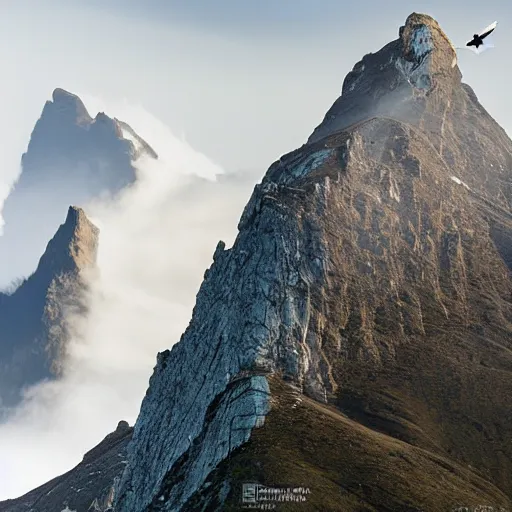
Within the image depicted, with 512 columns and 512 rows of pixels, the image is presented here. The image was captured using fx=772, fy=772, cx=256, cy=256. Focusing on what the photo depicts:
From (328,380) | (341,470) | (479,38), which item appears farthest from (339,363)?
(479,38)

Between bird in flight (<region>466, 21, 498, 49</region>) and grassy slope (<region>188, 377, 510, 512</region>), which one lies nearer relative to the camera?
bird in flight (<region>466, 21, 498, 49</region>)

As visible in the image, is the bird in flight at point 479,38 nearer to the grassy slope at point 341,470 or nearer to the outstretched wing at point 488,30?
the outstretched wing at point 488,30

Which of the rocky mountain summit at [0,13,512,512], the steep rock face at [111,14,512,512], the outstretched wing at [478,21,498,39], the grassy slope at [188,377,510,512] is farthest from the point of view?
the steep rock face at [111,14,512,512]

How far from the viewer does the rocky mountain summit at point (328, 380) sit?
12669 centimetres

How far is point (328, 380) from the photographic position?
16112cm

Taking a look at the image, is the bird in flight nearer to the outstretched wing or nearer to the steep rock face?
the outstretched wing

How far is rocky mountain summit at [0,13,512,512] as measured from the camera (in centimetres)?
12669

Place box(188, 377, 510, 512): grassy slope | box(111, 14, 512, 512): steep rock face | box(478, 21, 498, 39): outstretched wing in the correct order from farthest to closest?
1. box(111, 14, 512, 512): steep rock face
2. box(188, 377, 510, 512): grassy slope
3. box(478, 21, 498, 39): outstretched wing

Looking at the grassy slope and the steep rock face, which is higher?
the steep rock face

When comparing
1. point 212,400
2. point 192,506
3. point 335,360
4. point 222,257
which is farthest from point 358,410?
point 222,257

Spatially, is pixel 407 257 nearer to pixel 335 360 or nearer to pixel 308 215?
pixel 308 215

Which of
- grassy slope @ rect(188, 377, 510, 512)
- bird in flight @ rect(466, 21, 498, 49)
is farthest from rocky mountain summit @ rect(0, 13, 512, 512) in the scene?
bird in flight @ rect(466, 21, 498, 49)

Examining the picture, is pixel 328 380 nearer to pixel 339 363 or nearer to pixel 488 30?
pixel 339 363

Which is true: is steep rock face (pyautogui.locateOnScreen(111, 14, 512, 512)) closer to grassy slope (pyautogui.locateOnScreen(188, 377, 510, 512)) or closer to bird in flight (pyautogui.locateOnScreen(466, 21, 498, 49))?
grassy slope (pyautogui.locateOnScreen(188, 377, 510, 512))
